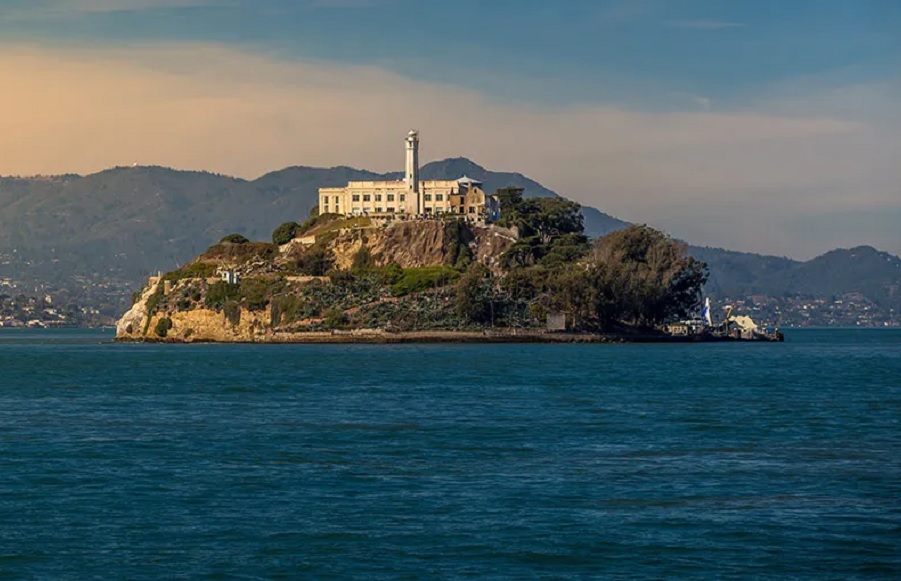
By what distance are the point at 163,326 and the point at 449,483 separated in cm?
16090

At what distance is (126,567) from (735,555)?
43.0ft

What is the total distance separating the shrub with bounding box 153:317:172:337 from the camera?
19662cm

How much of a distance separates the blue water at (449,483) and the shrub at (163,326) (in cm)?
11458

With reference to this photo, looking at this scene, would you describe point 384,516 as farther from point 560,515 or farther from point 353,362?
point 353,362

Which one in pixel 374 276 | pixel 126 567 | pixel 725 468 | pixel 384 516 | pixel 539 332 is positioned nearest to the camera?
pixel 126 567

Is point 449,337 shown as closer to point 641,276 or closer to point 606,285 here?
point 606,285

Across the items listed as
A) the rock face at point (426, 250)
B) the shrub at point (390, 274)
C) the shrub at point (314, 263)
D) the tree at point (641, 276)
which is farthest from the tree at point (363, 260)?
the tree at point (641, 276)

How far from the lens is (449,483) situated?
135 ft

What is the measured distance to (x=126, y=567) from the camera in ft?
98.9

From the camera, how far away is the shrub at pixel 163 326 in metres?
197

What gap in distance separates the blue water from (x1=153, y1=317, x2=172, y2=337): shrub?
376 ft

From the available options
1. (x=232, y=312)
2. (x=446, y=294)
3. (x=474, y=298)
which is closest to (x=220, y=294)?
(x=232, y=312)

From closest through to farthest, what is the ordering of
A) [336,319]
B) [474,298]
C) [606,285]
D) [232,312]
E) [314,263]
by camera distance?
[606,285] < [474,298] < [336,319] < [232,312] < [314,263]

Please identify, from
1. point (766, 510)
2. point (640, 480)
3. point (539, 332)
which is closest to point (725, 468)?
point (640, 480)
